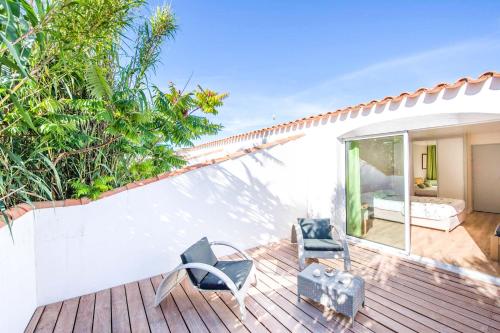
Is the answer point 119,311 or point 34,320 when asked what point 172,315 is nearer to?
point 119,311

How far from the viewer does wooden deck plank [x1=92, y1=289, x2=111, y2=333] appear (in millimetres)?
3303

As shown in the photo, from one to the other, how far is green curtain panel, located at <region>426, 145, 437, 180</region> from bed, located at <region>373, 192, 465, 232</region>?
4.07 metres

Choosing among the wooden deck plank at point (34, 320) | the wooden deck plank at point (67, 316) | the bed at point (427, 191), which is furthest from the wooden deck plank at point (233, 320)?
the bed at point (427, 191)

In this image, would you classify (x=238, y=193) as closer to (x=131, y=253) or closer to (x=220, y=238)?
(x=220, y=238)

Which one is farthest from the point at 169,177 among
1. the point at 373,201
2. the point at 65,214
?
the point at 373,201

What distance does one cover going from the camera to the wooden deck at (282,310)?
10.7 ft

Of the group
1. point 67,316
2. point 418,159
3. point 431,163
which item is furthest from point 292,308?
point 418,159

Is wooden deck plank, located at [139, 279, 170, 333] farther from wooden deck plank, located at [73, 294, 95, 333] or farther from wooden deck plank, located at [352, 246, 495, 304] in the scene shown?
wooden deck plank, located at [352, 246, 495, 304]

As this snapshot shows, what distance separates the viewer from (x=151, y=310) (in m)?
3.67

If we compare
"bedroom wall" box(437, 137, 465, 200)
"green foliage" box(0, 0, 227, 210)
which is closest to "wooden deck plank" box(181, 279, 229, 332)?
"green foliage" box(0, 0, 227, 210)

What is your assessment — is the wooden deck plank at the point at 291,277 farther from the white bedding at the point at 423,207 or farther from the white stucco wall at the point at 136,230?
the white bedding at the point at 423,207

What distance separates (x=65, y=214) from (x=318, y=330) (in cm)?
434

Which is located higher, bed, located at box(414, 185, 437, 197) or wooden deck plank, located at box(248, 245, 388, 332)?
bed, located at box(414, 185, 437, 197)

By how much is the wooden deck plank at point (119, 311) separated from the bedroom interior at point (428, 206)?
579 cm
